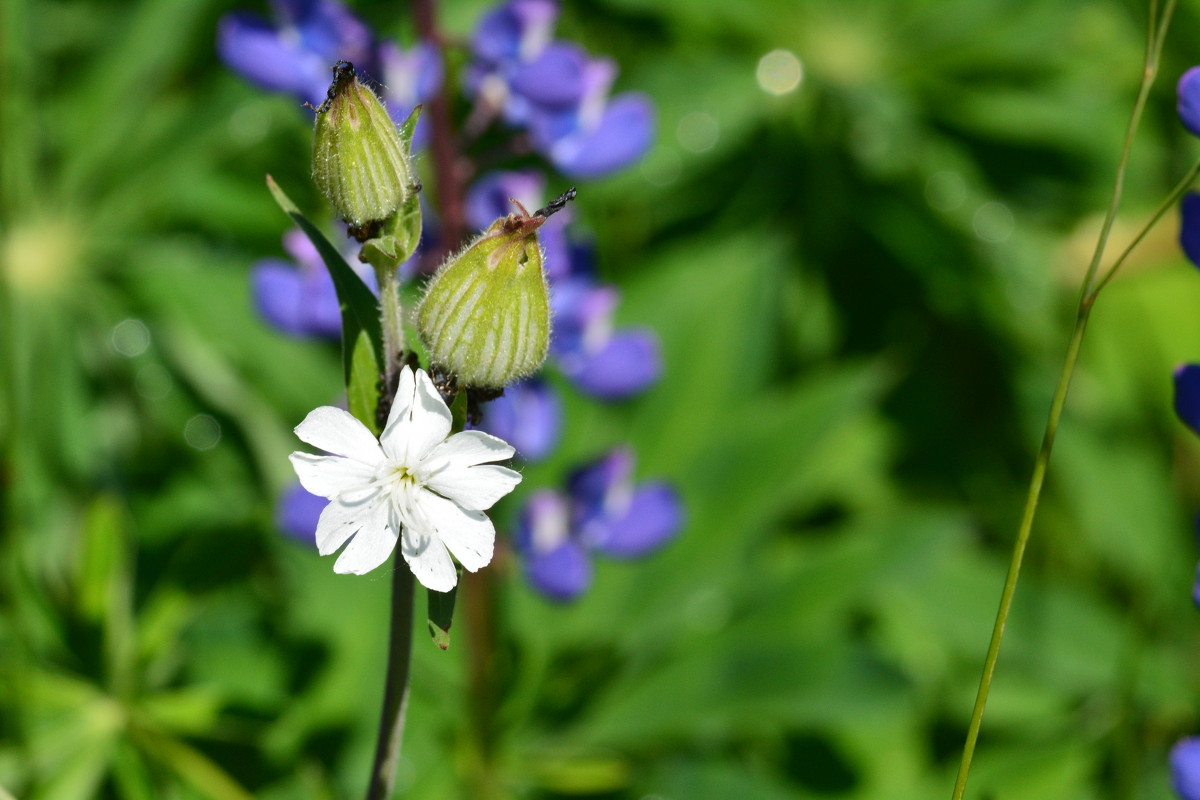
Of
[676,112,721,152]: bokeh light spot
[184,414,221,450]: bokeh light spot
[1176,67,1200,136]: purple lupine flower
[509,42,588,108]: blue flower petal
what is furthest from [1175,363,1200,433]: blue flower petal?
[184,414,221,450]: bokeh light spot

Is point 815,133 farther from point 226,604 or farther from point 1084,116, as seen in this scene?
point 226,604

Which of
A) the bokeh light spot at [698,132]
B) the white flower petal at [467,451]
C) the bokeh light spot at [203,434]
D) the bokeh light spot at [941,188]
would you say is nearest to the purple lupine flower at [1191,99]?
the white flower petal at [467,451]

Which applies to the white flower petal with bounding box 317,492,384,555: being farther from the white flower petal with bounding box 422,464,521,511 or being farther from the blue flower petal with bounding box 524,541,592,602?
the blue flower petal with bounding box 524,541,592,602

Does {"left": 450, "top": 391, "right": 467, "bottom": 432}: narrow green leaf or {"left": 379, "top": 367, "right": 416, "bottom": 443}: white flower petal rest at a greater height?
{"left": 450, "top": 391, "right": 467, "bottom": 432}: narrow green leaf

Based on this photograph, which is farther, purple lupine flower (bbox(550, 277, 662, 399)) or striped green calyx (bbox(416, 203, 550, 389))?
purple lupine flower (bbox(550, 277, 662, 399))

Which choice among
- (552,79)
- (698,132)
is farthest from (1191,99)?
(698,132)

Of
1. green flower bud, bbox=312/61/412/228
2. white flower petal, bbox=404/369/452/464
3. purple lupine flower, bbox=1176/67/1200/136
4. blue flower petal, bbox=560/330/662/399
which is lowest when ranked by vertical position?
white flower petal, bbox=404/369/452/464

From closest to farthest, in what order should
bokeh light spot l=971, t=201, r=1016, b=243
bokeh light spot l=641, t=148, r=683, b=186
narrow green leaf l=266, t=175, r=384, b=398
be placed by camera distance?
narrow green leaf l=266, t=175, r=384, b=398 < bokeh light spot l=641, t=148, r=683, b=186 < bokeh light spot l=971, t=201, r=1016, b=243

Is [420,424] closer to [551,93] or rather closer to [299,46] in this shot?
[551,93]
